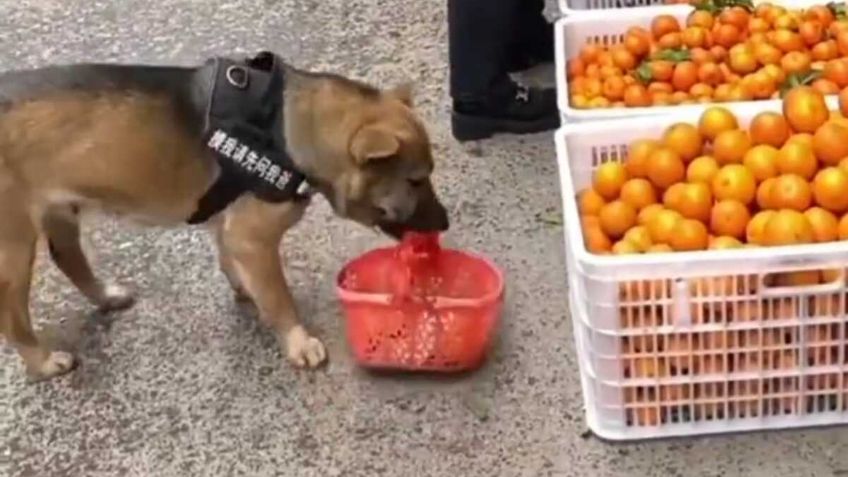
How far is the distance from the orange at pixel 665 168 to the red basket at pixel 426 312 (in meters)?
0.35

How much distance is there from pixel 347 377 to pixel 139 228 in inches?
28.7

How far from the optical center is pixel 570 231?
2.40 meters

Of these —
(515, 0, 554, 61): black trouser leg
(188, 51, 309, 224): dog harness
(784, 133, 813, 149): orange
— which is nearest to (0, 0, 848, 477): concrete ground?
(515, 0, 554, 61): black trouser leg

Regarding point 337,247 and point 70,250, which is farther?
point 337,247

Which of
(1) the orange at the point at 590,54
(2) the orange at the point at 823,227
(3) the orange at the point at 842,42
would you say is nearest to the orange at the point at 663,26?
(1) the orange at the point at 590,54

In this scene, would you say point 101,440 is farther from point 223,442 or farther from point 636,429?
point 636,429

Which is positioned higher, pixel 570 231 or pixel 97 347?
pixel 570 231

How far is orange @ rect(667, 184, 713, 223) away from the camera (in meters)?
2.41

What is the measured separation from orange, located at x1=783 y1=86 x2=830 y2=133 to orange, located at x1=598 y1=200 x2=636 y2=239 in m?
0.32

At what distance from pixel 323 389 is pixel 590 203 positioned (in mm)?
607

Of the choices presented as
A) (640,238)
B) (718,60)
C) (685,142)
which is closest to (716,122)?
(685,142)

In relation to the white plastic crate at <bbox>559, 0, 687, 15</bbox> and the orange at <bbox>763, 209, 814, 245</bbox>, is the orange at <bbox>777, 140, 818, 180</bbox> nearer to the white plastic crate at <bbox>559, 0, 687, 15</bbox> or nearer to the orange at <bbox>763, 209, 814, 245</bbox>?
the orange at <bbox>763, 209, 814, 245</bbox>

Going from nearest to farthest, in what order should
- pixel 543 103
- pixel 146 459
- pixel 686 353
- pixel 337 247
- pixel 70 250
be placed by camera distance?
pixel 686 353, pixel 146 459, pixel 70 250, pixel 337 247, pixel 543 103

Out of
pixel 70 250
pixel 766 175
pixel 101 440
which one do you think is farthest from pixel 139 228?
pixel 766 175
